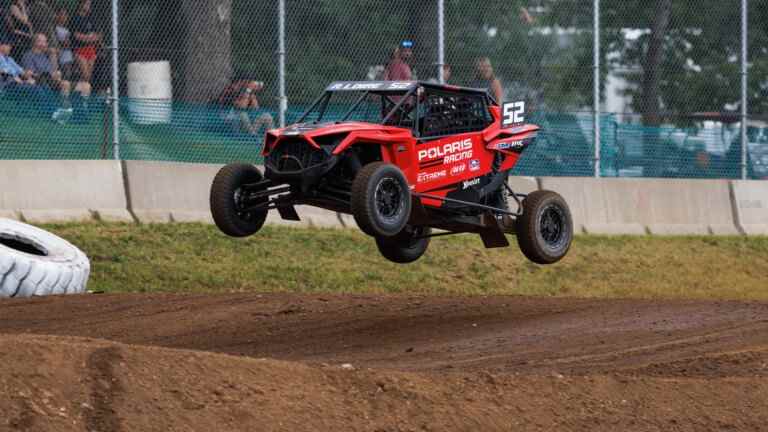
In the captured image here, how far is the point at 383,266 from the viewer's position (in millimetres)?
16578

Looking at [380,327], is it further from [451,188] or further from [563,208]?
[563,208]

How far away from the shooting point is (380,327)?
12062 mm

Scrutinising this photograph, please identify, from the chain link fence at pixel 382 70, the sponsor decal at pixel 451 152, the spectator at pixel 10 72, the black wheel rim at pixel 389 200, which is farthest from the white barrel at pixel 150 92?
the black wheel rim at pixel 389 200

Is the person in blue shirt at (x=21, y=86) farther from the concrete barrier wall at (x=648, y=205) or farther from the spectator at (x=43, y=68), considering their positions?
the concrete barrier wall at (x=648, y=205)

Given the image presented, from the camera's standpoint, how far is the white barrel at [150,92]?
622 inches

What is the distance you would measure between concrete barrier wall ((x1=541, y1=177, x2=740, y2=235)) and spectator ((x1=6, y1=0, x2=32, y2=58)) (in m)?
7.19

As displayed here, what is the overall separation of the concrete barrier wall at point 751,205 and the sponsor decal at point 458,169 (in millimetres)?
8570

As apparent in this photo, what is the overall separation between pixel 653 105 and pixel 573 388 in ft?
39.3

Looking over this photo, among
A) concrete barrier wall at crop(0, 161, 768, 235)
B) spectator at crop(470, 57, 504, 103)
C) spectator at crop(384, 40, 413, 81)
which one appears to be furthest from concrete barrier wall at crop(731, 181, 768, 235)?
spectator at crop(384, 40, 413, 81)

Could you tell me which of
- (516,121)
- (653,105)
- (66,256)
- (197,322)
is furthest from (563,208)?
(653,105)

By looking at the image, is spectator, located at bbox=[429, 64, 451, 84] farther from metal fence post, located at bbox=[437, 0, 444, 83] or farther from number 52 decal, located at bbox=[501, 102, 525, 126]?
number 52 decal, located at bbox=[501, 102, 525, 126]

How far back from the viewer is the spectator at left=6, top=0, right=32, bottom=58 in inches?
588

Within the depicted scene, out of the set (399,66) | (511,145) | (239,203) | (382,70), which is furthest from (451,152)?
(382,70)

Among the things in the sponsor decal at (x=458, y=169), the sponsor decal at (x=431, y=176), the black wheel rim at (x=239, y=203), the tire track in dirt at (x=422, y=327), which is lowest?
the tire track in dirt at (x=422, y=327)
